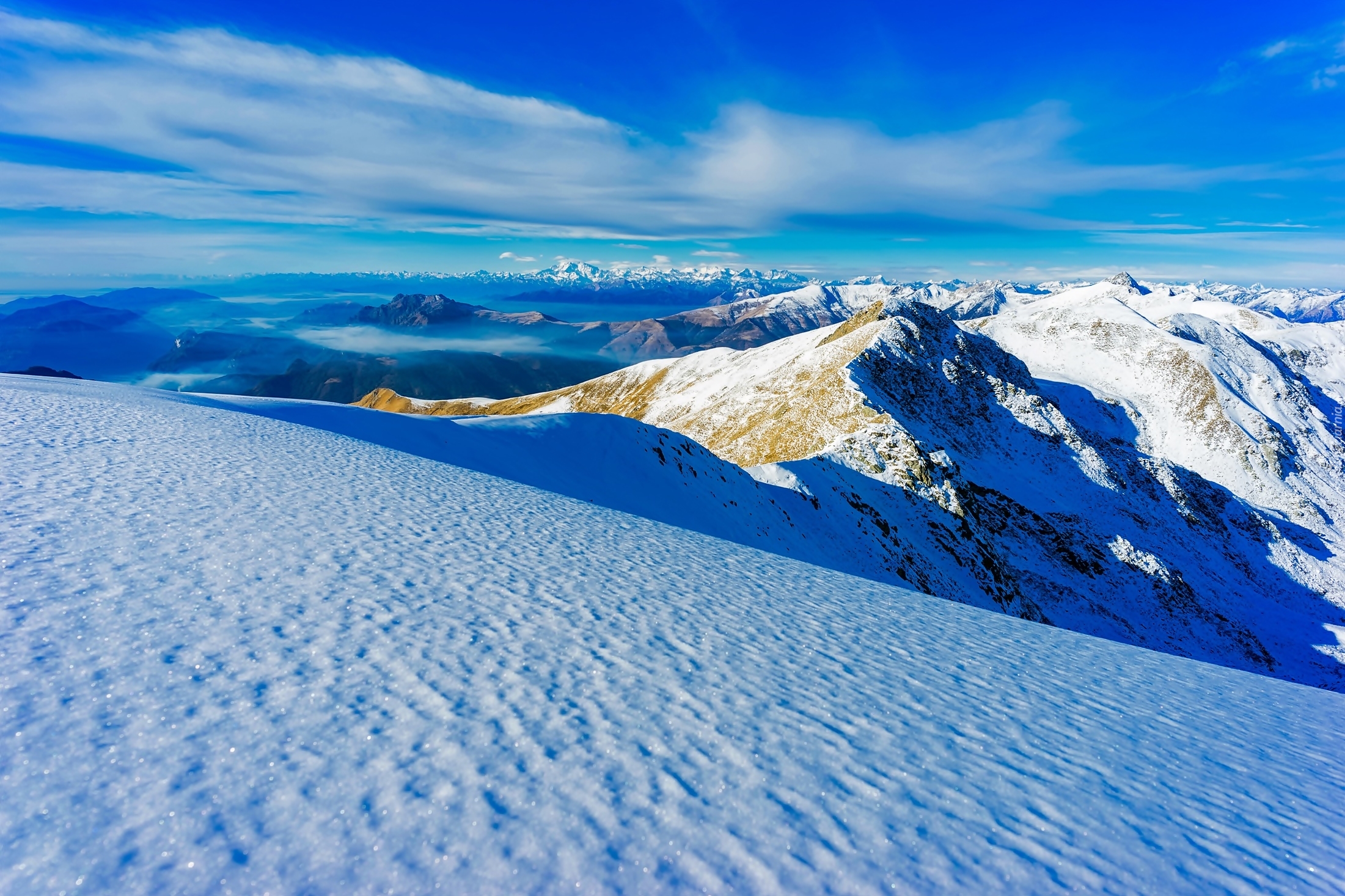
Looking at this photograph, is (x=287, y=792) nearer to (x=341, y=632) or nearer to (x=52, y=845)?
(x=52, y=845)

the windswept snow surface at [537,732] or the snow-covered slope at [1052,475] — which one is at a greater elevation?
the windswept snow surface at [537,732]

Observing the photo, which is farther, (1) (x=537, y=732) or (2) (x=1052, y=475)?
(2) (x=1052, y=475)

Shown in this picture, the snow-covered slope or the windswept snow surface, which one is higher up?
the windswept snow surface

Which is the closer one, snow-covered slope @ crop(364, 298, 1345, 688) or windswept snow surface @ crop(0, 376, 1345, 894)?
windswept snow surface @ crop(0, 376, 1345, 894)

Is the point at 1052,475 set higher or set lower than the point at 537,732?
lower
